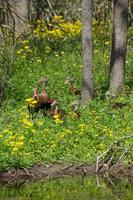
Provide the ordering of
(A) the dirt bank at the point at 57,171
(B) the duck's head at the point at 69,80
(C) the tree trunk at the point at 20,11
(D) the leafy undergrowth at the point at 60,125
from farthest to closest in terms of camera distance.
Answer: (C) the tree trunk at the point at 20,11
(B) the duck's head at the point at 69,80
(D) the leafy undergrowth at the point at 60,125
(A) the dirt bank at the point at 57,171

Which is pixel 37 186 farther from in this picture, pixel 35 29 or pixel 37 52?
pixel 35 29

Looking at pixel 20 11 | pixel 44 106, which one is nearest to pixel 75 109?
pixel 44 106

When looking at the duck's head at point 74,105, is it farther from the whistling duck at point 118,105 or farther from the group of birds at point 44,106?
the whistling duck at point 118,105

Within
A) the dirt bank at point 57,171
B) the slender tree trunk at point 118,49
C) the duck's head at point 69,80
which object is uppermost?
the slender tree trunk at point 118,49

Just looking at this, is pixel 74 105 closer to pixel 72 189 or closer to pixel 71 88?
pixel 71 88

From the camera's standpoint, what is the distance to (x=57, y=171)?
35.4 feet

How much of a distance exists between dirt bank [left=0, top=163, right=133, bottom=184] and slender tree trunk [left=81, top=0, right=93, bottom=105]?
2.90m

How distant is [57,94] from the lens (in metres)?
14.5

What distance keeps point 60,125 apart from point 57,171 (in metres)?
1.54

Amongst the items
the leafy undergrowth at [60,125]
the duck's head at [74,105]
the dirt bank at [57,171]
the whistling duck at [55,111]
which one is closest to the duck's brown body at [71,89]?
the leafy undergrowth at [60,125]

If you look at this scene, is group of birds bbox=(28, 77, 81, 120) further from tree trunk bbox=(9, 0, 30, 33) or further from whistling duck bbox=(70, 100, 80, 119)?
tree trunk bbox=(9, 0, 30, 33)

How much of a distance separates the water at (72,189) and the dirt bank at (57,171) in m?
0.20

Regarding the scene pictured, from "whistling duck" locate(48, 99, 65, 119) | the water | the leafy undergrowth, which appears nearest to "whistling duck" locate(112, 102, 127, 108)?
the leafy undergrowth

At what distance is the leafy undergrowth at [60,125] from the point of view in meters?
11.0
